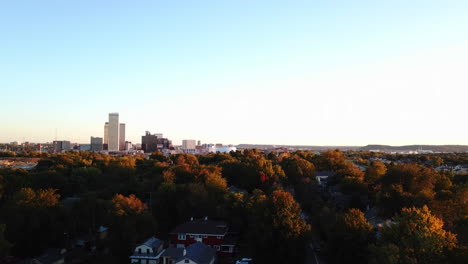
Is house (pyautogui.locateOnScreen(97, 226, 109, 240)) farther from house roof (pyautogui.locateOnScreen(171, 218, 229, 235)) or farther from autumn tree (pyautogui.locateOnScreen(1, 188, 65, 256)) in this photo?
house roof (pyautogui.locateOnScreen(171, 218, 229, 235))

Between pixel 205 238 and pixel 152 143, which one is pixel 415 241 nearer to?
pixel 205 238

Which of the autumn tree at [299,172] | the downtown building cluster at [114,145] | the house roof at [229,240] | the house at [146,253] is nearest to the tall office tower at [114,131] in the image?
the downtown building cluster at [114,145]

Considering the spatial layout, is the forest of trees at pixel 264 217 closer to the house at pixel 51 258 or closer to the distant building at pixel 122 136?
the house at pixel 51 258

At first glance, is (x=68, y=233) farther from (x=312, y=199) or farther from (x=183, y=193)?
(x=312, y=199)

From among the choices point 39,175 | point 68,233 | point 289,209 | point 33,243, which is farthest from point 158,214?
point 39,175

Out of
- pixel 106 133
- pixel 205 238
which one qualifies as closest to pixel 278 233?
pixel 205 238

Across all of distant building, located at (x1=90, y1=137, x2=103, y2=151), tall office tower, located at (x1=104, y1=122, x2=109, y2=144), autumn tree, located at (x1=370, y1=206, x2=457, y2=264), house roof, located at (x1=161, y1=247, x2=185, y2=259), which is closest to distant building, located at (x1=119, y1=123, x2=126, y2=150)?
tall office tower, located at (x1=104, y1=122, x2=109, y2=144)
